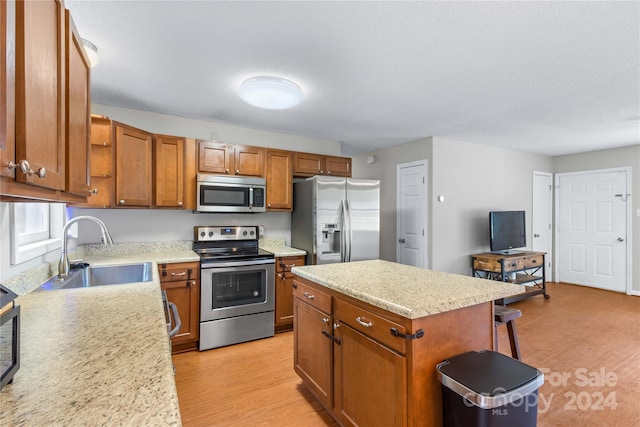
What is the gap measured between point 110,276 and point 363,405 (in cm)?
218

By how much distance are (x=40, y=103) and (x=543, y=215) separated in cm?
707

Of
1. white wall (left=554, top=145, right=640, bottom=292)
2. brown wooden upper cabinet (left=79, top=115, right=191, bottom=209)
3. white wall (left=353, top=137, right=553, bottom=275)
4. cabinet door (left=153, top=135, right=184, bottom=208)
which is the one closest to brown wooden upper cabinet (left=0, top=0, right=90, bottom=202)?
brown wooden upper cabinet (left=79, top=115, right=191, bottom=209)

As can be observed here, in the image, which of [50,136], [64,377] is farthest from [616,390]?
[50,136]

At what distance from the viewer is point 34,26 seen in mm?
810

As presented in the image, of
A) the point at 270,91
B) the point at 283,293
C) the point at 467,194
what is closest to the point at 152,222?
the point at 283,293

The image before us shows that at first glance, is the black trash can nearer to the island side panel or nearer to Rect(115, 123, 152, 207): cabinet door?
the island side panel

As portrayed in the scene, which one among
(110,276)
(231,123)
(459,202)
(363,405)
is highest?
(231,123)

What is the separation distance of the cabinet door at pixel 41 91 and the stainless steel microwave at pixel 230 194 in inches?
88.6

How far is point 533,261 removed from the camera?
15.6ft

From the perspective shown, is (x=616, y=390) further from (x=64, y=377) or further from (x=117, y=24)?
(x=117, y=24)

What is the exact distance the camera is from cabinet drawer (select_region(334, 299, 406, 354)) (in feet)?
4.42

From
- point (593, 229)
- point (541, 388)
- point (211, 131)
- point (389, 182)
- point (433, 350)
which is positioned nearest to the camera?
point (433, 350)

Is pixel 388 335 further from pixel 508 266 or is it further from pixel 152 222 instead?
pixel 508 266

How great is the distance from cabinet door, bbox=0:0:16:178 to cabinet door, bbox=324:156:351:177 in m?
3.49
